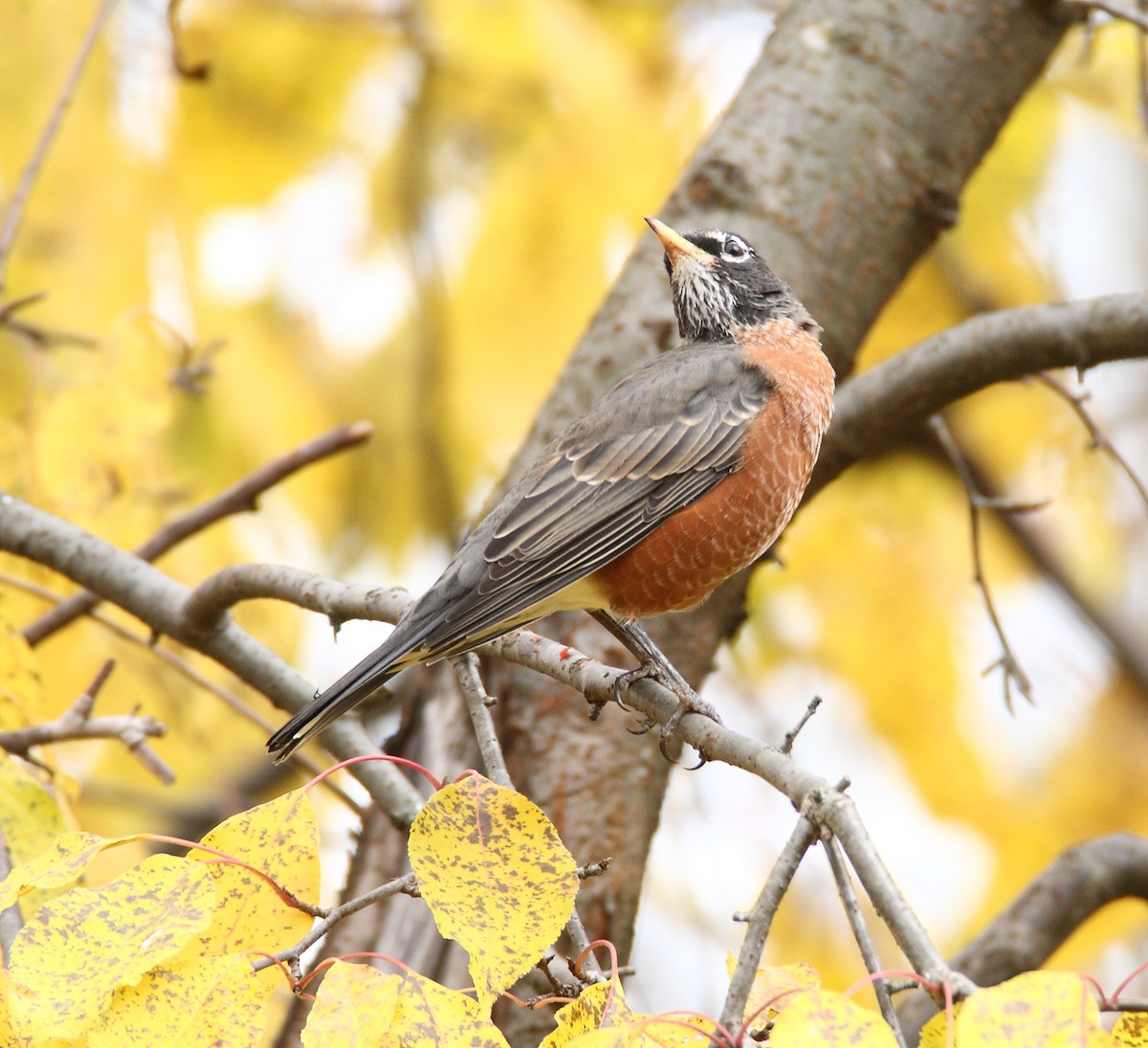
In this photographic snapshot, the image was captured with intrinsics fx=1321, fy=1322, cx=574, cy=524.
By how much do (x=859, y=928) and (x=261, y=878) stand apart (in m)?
0.81

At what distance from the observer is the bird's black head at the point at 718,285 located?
145 inches

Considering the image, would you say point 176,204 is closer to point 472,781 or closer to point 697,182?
point 697,182

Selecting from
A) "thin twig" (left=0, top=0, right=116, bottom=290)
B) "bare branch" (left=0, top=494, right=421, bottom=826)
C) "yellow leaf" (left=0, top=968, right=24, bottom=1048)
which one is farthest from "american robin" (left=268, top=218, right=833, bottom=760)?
"thin twig" (left=0, top=0, right=116, bottom=290)

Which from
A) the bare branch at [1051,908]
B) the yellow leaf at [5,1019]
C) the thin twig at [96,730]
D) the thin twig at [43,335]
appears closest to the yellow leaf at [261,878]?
the yellow leaf at [5,1019]

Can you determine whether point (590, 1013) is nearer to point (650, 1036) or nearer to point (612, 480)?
point (650, 1036)

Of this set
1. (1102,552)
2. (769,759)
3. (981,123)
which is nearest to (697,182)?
(981,123)

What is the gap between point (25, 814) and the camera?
232 cm

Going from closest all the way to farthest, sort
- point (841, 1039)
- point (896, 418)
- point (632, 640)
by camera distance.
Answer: point (841, 1039)
point (632, 640)
point (896, 418)

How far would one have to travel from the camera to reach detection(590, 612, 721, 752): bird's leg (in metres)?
2.76

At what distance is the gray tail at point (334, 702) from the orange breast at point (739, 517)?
0.78m

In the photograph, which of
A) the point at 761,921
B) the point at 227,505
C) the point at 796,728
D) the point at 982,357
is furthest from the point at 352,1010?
the point at 982,357

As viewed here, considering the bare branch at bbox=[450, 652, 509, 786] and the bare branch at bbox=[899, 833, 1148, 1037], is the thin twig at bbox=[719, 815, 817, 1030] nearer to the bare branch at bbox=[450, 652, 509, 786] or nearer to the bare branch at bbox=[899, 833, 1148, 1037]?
the bare branch at bbox=[450, 652, 509, 786]

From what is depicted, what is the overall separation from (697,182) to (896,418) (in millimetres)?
898

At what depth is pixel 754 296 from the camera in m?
4.05
